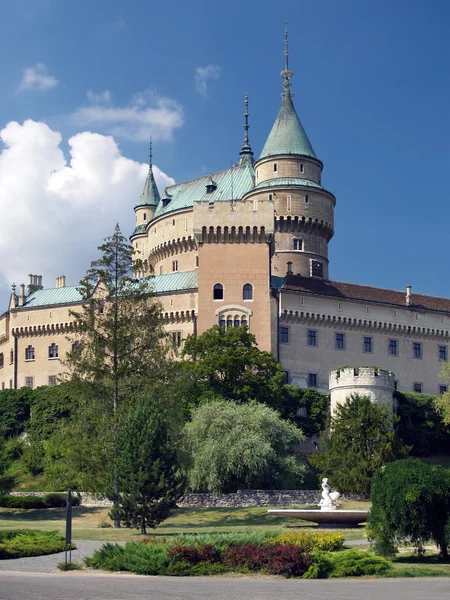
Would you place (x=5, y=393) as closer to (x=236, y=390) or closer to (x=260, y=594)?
(x=236, y=390)

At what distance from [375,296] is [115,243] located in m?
36.2

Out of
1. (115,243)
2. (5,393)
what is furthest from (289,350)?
(115,243)

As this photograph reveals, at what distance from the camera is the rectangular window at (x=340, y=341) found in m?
75.4

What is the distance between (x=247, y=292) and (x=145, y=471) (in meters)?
35.2

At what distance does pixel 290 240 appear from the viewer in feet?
270

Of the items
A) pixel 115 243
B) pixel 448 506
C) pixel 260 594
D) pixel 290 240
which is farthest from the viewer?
pixel 290 240

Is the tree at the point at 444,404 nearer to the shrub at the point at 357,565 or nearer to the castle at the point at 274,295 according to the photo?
the castle at the point at 274,295

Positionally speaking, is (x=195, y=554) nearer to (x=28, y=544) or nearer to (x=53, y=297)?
(x=28, y=544)

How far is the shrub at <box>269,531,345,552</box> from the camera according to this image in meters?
26.5

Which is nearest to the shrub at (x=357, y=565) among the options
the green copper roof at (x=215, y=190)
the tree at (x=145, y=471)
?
the tree at (x=145, y=471)

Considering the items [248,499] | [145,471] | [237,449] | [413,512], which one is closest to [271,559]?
[413,512]

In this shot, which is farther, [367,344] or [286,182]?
[286,182]

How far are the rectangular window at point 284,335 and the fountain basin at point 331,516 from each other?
35.9m

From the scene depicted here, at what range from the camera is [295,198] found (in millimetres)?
82250
